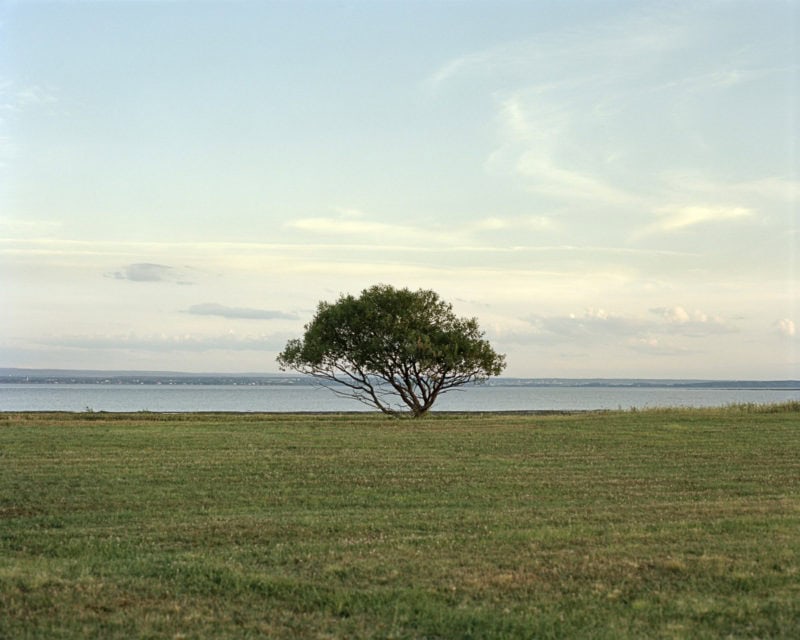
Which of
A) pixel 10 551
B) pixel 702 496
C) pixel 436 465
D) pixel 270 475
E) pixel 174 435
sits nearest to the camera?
pixel 10 551

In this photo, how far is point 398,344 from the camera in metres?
56.1

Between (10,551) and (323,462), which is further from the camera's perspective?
(323,462)

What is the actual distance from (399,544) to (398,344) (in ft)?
142

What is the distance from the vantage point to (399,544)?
1287 centimetres

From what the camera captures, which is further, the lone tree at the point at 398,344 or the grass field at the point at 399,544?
the lone tree at the point at 398,344

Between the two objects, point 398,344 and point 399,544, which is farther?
point 398,344

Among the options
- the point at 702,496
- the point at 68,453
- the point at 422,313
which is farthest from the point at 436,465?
the point at 422,313

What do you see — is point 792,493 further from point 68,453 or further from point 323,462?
point 68,453

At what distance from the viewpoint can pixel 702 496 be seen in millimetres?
18297

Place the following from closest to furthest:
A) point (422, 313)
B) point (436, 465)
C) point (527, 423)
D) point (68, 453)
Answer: point (436, 465), point (68, 453), point (527, 423), point (422, 313)

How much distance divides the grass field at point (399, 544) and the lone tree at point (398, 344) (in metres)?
28.5

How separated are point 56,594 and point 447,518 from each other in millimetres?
7226

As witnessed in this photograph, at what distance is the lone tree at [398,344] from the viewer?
55844 mm

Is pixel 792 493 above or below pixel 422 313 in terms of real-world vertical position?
below
